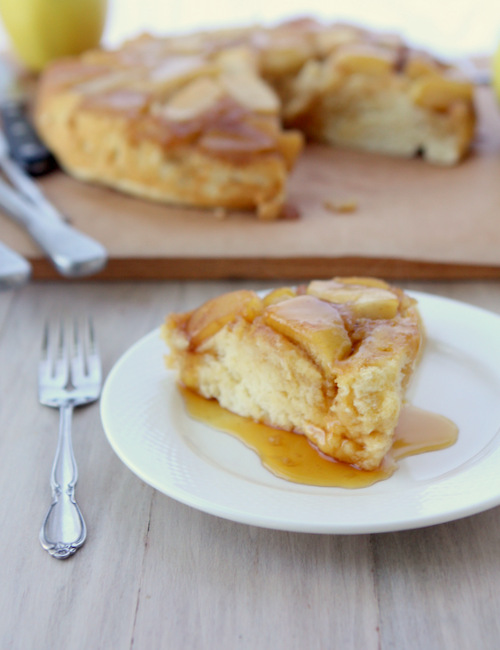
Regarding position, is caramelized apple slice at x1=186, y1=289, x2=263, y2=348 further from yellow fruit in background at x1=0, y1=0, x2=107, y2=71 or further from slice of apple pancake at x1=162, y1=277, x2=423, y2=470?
yellow fruit in background at x1=0, y1=0, x2=107, y2=71

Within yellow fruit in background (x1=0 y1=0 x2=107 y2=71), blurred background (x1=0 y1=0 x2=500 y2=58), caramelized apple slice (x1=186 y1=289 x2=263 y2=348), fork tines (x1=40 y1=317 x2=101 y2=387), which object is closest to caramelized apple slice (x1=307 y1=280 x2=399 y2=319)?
caramelized apple slice (x1=186 y1=289 x2=263 y2=348)

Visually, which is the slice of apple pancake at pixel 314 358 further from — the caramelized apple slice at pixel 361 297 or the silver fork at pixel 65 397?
the silver fork at pixel 65 397

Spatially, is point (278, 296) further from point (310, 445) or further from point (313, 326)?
point (310, 445)

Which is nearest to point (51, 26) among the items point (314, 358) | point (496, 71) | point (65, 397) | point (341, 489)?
point (496, 71)

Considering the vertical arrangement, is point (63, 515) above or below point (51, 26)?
below

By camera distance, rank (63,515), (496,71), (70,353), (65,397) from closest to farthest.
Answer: (63,515)
(65,397)
(70,353)
(496,71)

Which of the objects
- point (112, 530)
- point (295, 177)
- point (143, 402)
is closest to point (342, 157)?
point (295, 177)
